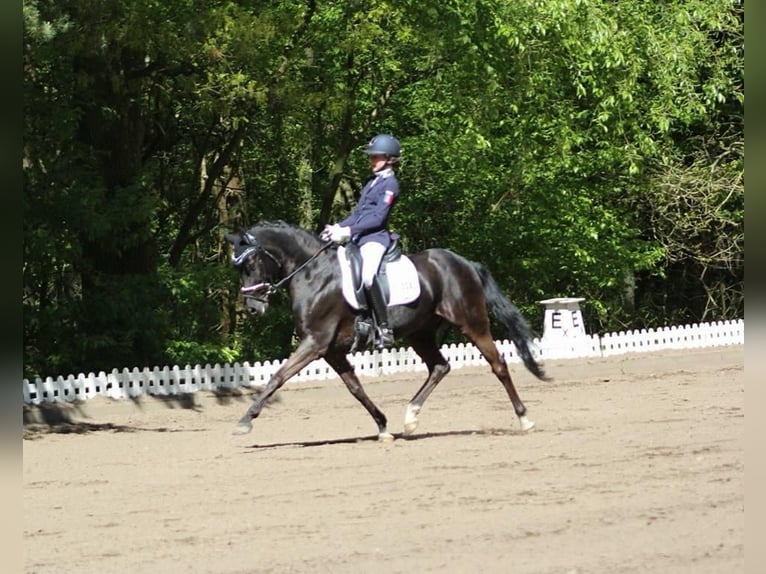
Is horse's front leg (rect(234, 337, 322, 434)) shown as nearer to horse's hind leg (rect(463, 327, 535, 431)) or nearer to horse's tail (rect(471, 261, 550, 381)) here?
horse's hind leg (rect(463, 327, 535, 431))

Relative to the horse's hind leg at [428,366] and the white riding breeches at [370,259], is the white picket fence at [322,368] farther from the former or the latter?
the white riding breeches at [370,259]

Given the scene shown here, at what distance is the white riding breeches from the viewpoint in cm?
1277

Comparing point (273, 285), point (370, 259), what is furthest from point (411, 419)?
point (273, 285)

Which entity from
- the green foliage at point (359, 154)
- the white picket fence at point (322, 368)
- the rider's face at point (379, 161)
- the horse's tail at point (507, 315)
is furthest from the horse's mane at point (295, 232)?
the white picket fence at point (322, 368)

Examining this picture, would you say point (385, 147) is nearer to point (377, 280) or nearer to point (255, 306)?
point (377, 280)

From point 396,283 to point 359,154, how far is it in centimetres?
1599

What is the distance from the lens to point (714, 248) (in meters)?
31.2

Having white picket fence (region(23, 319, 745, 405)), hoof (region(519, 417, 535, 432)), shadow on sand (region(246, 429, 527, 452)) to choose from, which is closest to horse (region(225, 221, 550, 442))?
hoof (region(519, 417, 535, 432))

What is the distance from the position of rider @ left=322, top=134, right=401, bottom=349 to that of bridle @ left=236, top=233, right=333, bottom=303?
0.28 meters

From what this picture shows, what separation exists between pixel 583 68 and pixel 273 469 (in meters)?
14.4

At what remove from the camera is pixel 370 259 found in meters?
12.8

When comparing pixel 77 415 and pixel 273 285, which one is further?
pixel 77 415
